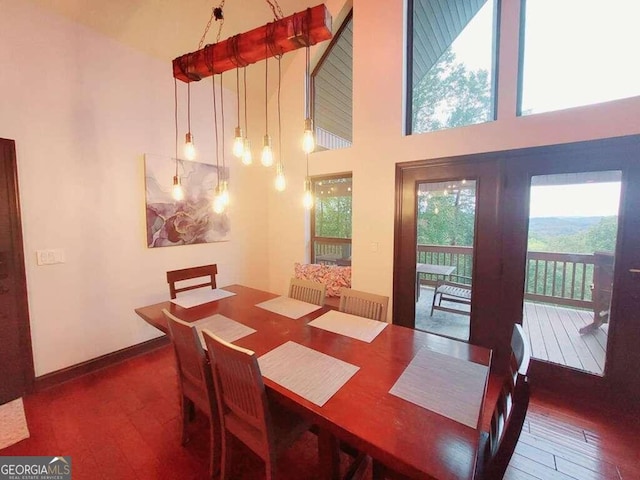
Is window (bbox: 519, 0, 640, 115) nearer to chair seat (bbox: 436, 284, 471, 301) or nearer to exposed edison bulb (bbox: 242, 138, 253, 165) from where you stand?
chair seat (bbox: 436, 284, 471, 301)

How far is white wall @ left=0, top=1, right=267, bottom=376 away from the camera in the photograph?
211cm

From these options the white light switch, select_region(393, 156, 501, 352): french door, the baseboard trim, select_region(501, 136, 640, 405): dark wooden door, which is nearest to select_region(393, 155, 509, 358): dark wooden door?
select_region(393, 156, 501, 352): french door

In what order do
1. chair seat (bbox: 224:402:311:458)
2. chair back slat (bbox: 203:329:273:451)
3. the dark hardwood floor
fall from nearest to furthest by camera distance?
chair back slat (bbox: 203:329:273:451), chair seat (bbox: 224:402:311:458), the dark hardwood floor

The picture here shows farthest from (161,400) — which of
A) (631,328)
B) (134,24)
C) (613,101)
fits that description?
(613,101)

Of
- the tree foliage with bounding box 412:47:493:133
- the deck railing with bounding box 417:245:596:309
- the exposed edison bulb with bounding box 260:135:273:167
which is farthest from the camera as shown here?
the tree foliage with bounding box 412:47:493:133

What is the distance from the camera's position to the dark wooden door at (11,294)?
2.02 meters

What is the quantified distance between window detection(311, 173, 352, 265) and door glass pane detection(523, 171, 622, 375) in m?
1.88

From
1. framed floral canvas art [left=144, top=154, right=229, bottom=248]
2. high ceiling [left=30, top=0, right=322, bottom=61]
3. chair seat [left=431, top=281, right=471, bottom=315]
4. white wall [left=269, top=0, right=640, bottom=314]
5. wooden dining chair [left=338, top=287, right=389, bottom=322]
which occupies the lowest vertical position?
chair seat [left=431, top=281, right=471, bottom=315]

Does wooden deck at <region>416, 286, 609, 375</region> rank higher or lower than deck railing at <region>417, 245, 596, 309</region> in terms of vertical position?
lower

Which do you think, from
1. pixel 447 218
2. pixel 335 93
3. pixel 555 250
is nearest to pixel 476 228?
pixel 447 218

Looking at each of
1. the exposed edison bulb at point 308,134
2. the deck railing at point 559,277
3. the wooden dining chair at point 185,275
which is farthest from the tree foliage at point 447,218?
the wooden dining chair at point 185,275

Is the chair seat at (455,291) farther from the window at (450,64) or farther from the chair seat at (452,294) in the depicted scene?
the window at (450,64)

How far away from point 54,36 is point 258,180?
233 centimetres

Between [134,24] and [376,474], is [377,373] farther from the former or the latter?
[134,24]
